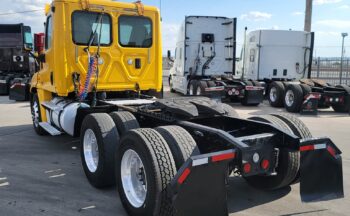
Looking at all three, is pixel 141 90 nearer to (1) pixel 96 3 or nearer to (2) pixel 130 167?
(1) pixel 96 3

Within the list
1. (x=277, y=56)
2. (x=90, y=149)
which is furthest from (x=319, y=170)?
(x=277, y=56)

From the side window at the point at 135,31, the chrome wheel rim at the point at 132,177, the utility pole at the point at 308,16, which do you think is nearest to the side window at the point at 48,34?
the side window at the point at 135,31

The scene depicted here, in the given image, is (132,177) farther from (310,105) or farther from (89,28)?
(310,105)

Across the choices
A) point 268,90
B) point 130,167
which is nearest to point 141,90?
point 130,167

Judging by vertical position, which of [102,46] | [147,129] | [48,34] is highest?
[48,34]

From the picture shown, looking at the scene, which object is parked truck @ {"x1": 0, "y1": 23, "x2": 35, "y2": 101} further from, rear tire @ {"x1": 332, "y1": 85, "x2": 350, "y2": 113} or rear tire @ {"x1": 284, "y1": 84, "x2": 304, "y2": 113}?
rear tire @ {"x1": 332, "y1": 85, "x2": 350, "y2": 113}

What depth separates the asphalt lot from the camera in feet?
13.4

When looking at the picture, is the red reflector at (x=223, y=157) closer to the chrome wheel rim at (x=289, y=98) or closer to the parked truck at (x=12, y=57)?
the chrome wheel rim at (x=289, y=98)

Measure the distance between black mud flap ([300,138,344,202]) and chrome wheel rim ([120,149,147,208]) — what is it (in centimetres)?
164

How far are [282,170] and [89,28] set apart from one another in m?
4.28

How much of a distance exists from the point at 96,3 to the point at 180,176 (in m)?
4.55

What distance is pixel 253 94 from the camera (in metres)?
13.7

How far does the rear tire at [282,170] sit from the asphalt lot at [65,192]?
0.46ft

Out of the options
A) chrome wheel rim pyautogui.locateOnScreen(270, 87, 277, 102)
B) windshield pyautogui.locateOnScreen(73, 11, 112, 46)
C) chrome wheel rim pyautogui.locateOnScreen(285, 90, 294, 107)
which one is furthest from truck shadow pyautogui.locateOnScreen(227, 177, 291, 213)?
chrome wheel rim pyautogui.locateOnScreen(270, 87, 277, 102)
